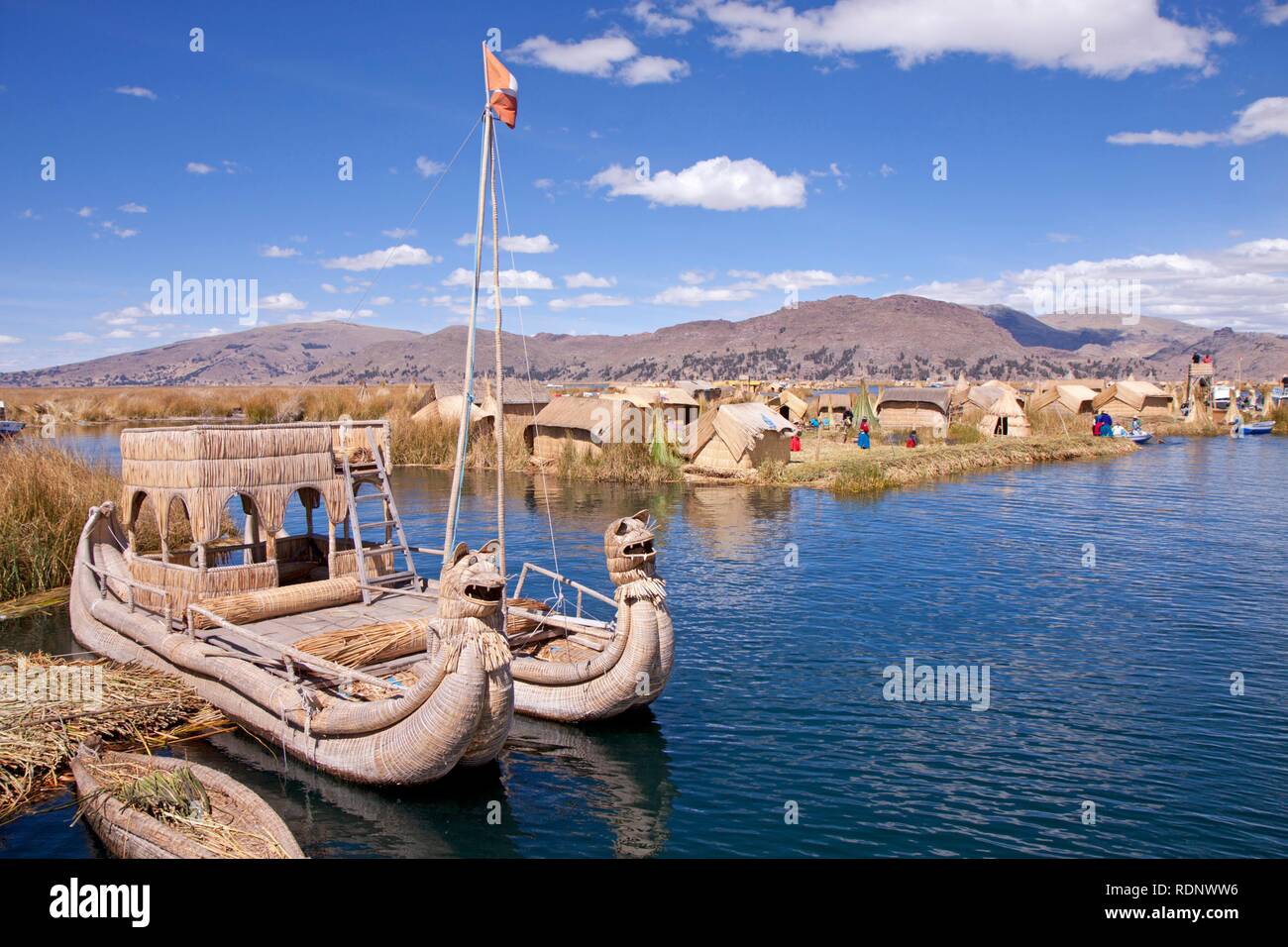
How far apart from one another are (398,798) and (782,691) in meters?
5.07

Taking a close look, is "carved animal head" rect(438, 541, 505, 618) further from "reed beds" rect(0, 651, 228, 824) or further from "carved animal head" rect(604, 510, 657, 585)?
"reed beds" rect(0, 651, 228, 824)

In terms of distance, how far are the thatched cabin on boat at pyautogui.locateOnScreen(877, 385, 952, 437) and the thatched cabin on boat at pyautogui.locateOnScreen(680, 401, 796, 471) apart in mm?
17402

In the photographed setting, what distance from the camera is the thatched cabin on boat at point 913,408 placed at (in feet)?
160

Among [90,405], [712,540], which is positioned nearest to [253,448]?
[712,540]

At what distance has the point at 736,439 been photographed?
3209cm

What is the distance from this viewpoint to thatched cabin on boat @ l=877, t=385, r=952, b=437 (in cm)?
4875

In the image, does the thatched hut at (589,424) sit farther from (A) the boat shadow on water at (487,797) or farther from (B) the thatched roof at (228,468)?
(A) the boat shadow on water at (487,797)

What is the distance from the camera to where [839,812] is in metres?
8.62

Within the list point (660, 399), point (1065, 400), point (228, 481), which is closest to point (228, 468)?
point (228, 481)

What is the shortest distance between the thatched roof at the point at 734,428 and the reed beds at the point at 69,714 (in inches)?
902

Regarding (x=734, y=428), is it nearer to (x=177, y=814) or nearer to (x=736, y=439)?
(x=736, y=439)

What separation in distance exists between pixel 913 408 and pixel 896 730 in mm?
41561

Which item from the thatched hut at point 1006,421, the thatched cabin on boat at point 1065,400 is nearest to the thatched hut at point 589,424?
the thatched hut at point 1006,421
